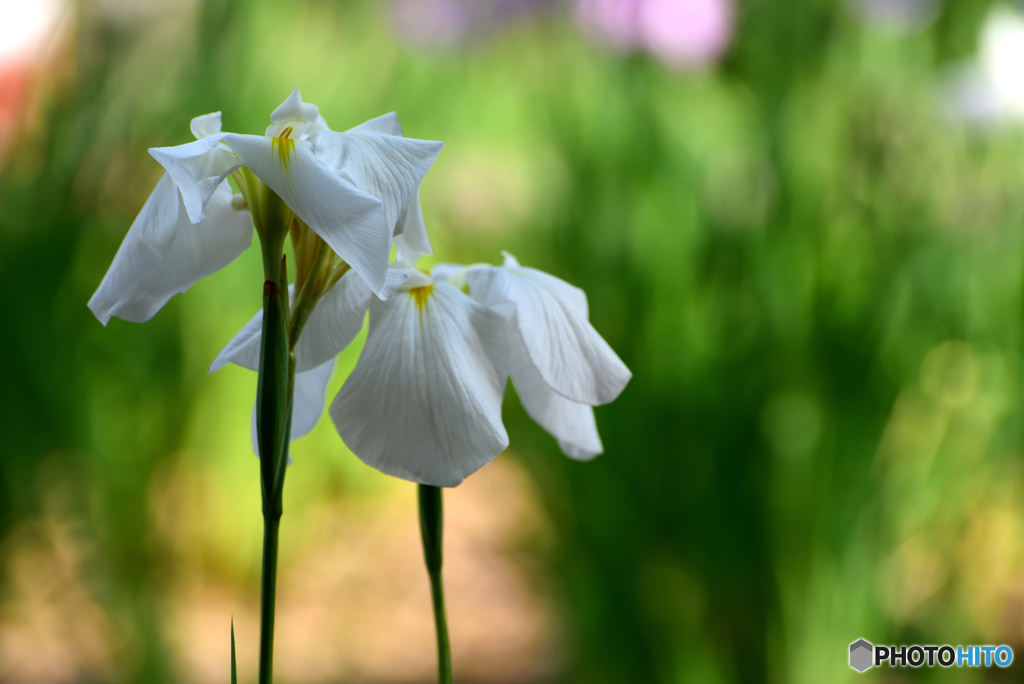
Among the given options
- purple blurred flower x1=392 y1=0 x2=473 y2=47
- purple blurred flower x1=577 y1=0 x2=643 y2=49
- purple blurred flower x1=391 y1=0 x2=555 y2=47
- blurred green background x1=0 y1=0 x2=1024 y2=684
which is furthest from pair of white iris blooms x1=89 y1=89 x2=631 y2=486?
purple blurred flower x1=392 y1=0 x2=473 y2=47

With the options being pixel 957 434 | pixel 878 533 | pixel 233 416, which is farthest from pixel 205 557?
pixel 957 434

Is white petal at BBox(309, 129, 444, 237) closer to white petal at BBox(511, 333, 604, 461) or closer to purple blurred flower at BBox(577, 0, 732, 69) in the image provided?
white petal at BBox(511, 333, 604, 461)

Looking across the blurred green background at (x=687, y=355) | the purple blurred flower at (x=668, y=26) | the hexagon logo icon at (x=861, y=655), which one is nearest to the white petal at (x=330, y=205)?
the blurred green background at (x=687, y=355)

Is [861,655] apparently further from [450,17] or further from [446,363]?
[450,17]

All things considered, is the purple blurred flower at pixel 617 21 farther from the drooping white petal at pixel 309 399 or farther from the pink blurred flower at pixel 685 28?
the drooping white petal at pixel 309 399

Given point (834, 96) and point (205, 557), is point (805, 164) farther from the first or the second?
point (205, 557)

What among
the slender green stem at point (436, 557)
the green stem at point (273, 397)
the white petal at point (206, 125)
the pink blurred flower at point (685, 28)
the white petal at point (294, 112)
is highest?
the pink blurred flower at point (685, 28)
